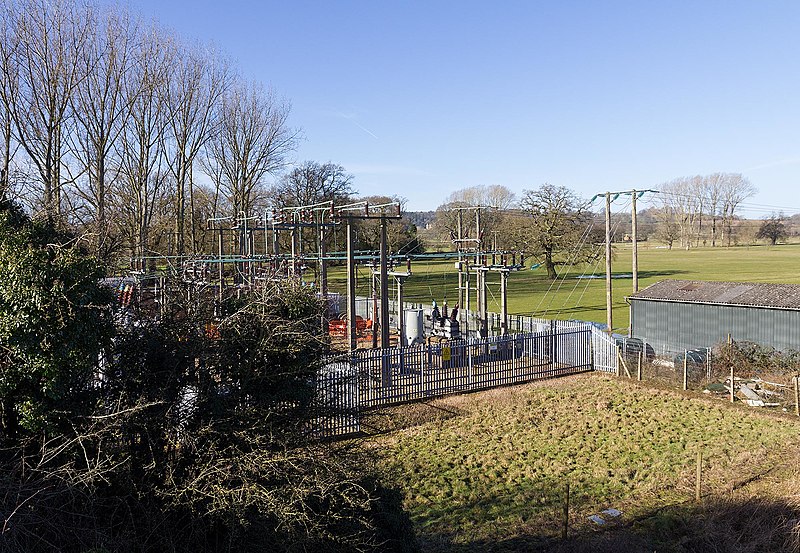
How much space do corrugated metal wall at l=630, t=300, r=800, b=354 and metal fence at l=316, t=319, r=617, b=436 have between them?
2688mm

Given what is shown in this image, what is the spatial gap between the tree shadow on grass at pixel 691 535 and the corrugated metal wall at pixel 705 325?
1142 centimetres

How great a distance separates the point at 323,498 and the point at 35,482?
308 cm

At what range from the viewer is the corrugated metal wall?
61.5 feet

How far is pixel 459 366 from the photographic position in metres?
18.2

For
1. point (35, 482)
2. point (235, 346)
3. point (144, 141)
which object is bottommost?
point (35, 482)

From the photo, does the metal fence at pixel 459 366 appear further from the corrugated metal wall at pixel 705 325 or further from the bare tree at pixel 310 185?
the bare tree at pixel 310 185

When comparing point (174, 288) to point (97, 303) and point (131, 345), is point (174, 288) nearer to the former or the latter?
point (131, 345)

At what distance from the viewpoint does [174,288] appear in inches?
354

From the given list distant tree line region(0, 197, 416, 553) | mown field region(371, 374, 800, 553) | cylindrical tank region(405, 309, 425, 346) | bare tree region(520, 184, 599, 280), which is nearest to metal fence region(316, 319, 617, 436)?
mown field region(371, 374, 800, 553)

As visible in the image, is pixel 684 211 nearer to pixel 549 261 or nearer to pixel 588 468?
pixel 549 261

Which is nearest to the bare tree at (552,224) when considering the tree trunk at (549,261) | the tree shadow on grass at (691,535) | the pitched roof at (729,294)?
the tree trunk at (549,261)

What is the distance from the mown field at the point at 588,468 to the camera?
8.93 meters

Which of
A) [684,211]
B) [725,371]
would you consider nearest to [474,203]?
[684,211]

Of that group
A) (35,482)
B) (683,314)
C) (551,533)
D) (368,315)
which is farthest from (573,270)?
(35,482)
